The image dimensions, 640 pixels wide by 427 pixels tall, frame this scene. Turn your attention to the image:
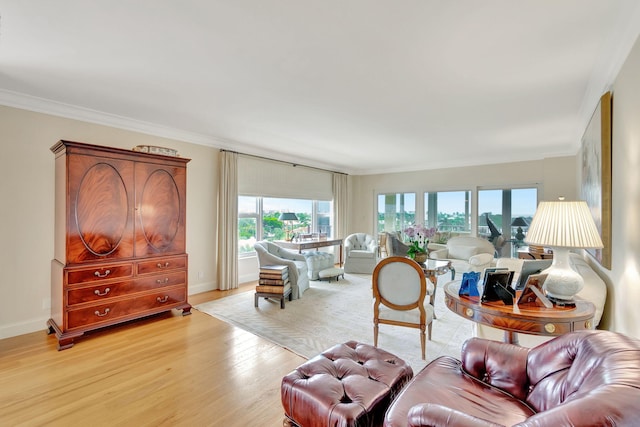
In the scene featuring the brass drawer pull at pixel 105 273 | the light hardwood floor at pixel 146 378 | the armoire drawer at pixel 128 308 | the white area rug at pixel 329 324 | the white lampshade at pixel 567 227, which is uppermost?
the white lampshade at pixel 567 227

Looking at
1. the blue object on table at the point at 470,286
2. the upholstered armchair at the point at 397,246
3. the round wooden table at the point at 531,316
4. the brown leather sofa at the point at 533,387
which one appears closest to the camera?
the brown leather sofa at the point at 533,387

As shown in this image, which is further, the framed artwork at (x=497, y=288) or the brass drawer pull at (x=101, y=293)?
the brass drawer pull at (x=101, y=293)

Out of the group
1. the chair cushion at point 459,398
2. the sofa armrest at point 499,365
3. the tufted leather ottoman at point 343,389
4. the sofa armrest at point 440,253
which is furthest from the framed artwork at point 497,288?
the sofa armrest at point 440,253

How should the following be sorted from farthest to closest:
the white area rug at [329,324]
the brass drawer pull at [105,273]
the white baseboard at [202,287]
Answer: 1. the white baseboard at [202,287]
2. the brass drawer pull at [105,273]
3. the white area rug at [329,324]

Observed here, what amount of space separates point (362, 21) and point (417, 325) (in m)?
2.49

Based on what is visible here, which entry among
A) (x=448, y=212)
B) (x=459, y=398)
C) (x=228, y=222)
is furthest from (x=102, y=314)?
(x=448, y=212)

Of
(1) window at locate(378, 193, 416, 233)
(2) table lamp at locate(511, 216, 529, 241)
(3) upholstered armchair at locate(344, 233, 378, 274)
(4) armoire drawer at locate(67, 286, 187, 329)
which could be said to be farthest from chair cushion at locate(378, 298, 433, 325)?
(1) window at locate(378, 193, 416, 233)

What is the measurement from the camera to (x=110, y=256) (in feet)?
10.6

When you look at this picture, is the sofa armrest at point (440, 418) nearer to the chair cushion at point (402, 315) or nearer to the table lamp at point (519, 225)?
the chair cushion at point (402, 315)

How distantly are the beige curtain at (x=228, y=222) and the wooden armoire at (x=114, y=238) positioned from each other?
3.86 feet

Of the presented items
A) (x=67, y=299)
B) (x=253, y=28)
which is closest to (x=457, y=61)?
(x=253, y=28)

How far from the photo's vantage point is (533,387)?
1.41 meters

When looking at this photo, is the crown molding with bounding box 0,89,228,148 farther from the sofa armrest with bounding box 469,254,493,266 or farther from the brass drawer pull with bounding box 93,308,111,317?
the sofa armrest with bounding box 469,254,493,266

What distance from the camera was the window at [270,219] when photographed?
5699 millimetres
